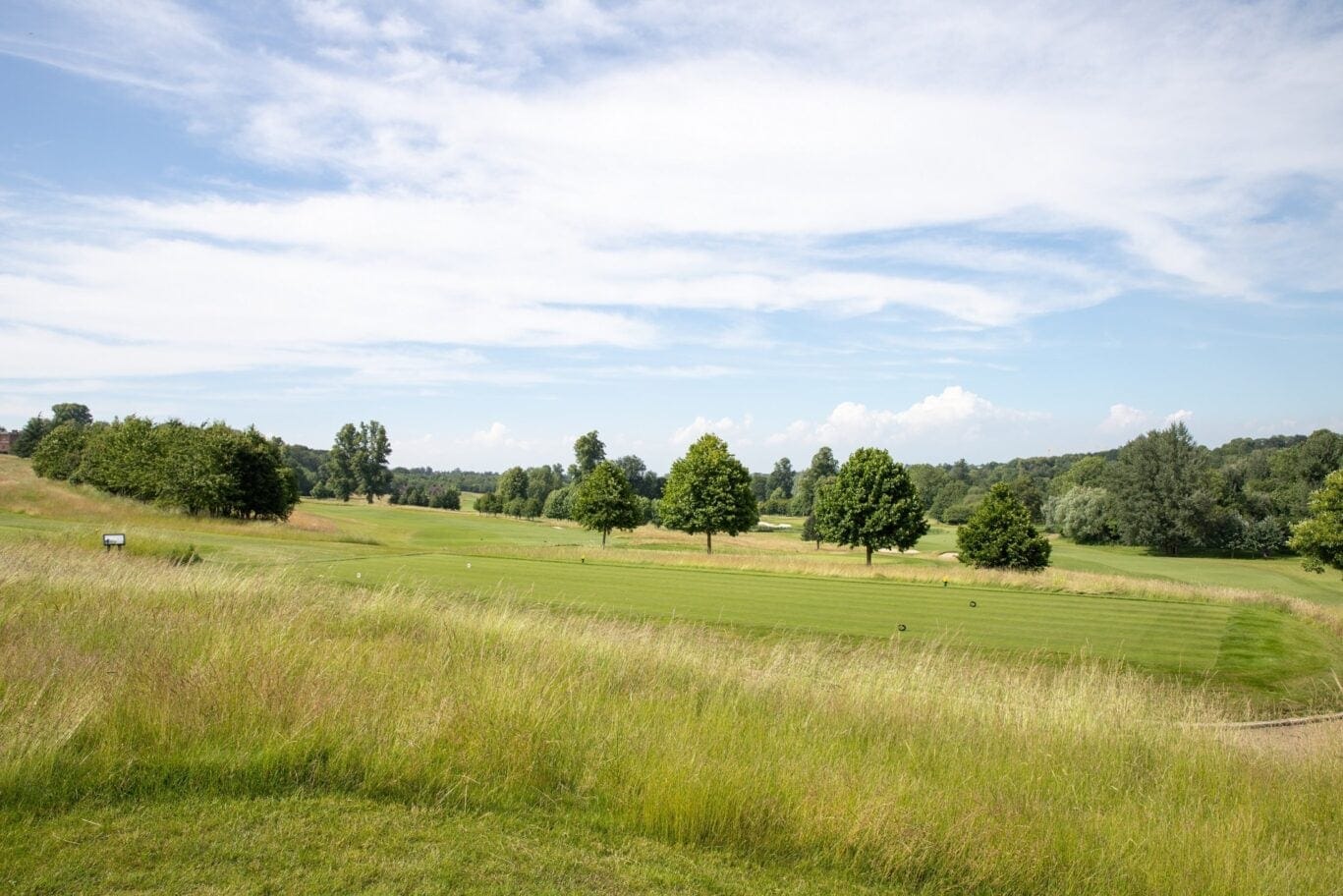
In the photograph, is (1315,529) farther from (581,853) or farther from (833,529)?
(581,853)

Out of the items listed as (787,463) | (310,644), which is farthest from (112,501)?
(787,463)

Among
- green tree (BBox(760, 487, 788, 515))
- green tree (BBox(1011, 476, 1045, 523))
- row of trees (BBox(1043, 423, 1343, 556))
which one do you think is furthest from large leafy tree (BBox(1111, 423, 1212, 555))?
green tree (BBox(760, 487, 788, 515))

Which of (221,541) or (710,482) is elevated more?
(710,482)

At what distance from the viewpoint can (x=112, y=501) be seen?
47125mm

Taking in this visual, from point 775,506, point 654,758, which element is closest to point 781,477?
point 775,506

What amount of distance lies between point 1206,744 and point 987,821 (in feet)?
11.9

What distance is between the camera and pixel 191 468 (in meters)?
48.0

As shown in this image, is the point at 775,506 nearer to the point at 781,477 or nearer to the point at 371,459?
the point at 781,477

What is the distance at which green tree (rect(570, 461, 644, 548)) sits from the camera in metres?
55.4

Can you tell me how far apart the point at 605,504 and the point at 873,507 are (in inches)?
752

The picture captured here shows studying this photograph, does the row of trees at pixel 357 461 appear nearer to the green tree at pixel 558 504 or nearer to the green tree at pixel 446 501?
the green tree at pixel 446 501

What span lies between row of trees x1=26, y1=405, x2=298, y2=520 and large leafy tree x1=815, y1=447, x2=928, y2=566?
3520 centimetres

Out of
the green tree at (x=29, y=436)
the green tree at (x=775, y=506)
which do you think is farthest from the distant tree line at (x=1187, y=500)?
the green tree at (x=29, y=436)

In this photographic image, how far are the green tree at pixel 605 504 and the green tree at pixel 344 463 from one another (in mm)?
70051
